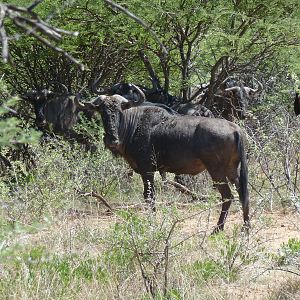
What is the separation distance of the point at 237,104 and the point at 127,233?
8.19m

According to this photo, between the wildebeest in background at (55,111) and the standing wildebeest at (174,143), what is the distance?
10.0 ft

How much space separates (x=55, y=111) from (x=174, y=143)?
4.63 metres

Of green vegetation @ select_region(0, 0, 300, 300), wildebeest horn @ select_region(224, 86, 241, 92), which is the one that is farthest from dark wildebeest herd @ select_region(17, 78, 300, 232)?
wildebeest horn @ select_region(224, 86, 241, 92)

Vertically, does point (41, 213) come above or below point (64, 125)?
above

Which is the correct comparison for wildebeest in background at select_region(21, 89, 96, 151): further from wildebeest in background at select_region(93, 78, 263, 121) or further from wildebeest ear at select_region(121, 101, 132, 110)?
wildebeest ear at select_region(121, 101, 132, 110)

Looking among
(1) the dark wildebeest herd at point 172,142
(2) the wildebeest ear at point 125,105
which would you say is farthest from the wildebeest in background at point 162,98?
(2) the wildebeest ear at point 125,105

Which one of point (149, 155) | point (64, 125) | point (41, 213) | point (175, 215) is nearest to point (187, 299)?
point (175, 215)

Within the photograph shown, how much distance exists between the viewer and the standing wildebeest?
770cm

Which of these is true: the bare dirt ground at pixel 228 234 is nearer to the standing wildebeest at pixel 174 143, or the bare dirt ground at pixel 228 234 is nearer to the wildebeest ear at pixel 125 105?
the standing wildebeest at pixel 174 143

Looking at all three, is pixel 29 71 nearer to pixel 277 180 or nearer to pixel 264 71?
pixel 264 71

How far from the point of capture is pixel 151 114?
8.72 metres

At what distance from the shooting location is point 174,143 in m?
8.27

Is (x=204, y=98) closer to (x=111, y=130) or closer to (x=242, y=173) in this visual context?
(x=111, y=130)

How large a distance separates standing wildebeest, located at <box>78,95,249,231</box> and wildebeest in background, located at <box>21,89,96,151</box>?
306cm
